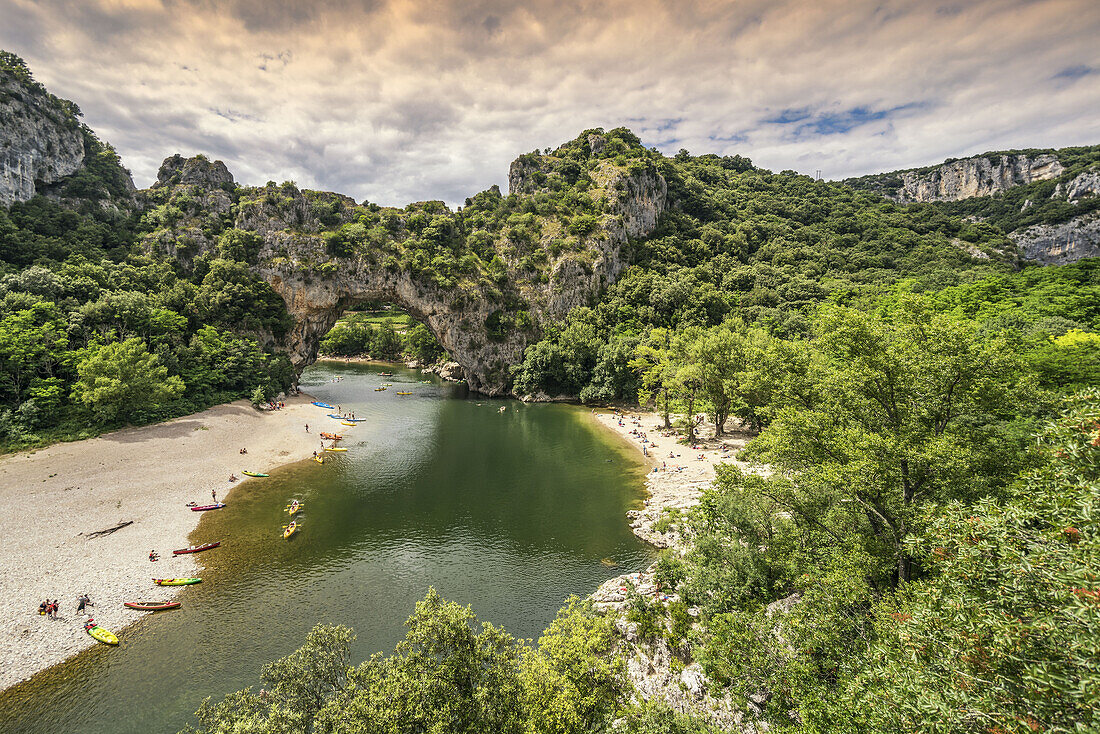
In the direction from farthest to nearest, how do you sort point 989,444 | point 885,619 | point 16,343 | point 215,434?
point 215,434
point 16,343
point 989,444
point 885,619

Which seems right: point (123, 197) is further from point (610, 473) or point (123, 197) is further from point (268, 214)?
point (610, 473)

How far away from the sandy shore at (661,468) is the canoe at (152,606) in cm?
1986

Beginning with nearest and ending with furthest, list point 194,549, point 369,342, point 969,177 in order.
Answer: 1. point 194,549
2. point 369,342
3. point 969,177

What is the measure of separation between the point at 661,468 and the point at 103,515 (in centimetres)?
3854

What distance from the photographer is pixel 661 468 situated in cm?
3562

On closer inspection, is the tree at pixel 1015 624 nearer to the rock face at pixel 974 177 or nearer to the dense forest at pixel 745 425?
the dense forest at pixel 745 425

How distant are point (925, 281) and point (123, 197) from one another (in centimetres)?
11579

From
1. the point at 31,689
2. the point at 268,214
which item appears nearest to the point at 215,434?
the point at 31,689

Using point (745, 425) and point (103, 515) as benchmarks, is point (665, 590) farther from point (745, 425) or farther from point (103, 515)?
point (103, 515)

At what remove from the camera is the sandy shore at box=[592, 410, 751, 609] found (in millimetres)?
20266

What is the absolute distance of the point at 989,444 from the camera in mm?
13273

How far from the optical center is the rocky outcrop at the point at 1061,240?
6988cm

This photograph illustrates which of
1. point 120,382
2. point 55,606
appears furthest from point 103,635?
point 120,382

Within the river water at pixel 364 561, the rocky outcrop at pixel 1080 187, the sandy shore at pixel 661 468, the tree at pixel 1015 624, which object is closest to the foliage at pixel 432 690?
the tree at pixel 1015 624
